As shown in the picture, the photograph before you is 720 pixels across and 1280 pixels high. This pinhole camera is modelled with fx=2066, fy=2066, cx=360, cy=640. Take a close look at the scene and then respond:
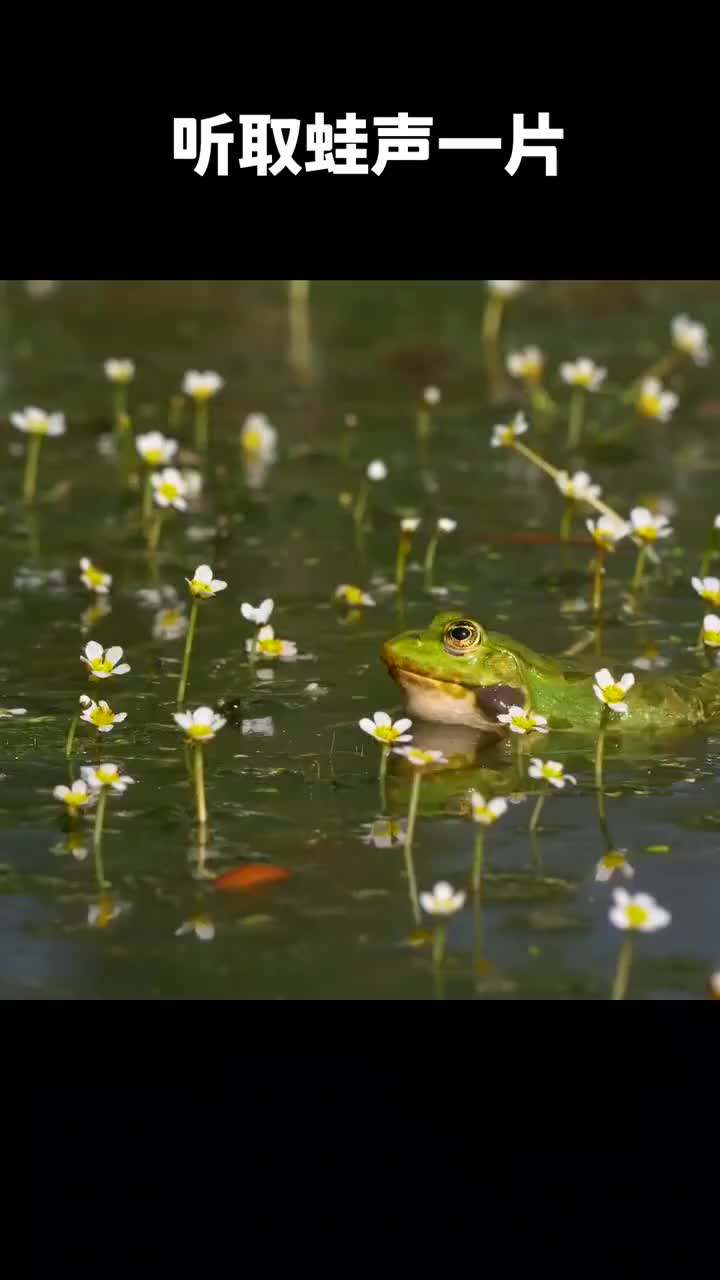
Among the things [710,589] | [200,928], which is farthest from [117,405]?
[200,928]

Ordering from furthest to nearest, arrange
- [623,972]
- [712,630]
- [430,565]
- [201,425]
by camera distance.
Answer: [201,425] < [430,565] < [712,630] < [623,972]

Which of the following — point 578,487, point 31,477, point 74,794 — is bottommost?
point 31,477

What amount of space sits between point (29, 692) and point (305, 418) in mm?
6437

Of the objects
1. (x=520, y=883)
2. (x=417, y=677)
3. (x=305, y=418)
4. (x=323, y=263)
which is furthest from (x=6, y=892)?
(x=323, y=263)

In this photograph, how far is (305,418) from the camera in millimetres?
14336

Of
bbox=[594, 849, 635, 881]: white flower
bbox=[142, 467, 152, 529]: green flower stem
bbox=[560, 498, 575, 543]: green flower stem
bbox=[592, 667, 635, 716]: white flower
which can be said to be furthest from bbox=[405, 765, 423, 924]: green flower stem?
bbox=[142, 467, 152, 529]: green flower stem

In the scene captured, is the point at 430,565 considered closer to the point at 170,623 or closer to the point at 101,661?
the point at 170,623

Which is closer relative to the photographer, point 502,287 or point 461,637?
point 461,637

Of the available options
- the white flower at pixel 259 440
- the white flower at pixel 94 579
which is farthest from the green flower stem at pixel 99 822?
the white flower at pixel 259 440

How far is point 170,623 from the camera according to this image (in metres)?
9.30

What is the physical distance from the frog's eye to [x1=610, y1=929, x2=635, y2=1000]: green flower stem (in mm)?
2177

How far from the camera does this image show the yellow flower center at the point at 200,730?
6614mm

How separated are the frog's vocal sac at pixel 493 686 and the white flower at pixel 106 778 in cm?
126

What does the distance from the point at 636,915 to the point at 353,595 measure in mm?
4187
